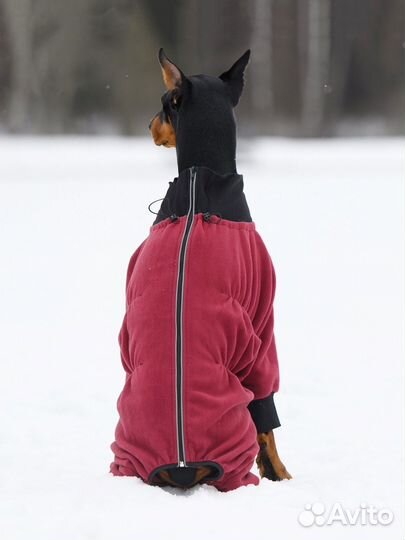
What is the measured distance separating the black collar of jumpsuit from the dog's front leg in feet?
2.39

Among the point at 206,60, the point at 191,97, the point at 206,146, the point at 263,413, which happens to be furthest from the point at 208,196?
the point at 206,60

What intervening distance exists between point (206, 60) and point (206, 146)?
1191 centimetres

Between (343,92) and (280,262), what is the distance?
8.43m

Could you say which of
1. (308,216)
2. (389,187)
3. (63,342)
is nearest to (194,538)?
(63,342)

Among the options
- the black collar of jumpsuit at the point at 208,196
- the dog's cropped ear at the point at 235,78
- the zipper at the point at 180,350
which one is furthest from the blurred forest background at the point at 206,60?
the zipper at the point at 180,350

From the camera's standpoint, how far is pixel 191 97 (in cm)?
300

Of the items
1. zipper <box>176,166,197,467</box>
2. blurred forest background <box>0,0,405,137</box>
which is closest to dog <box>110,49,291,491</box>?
zipper <box>176,166,197,467</box>

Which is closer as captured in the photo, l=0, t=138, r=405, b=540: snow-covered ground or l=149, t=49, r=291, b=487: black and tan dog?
l=0, t=138, r=405, b=540: snow-covered ground

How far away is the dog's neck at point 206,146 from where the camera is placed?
9.70 ft

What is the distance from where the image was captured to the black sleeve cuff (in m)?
2.95

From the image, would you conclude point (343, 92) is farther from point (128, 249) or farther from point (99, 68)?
point (128, 249)

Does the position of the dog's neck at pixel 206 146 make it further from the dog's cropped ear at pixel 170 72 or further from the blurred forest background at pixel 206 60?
the blurred forest background at pixel 206 60

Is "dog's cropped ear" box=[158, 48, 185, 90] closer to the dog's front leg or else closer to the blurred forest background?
the dog's front leg

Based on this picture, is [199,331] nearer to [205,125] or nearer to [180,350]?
[180,350]
